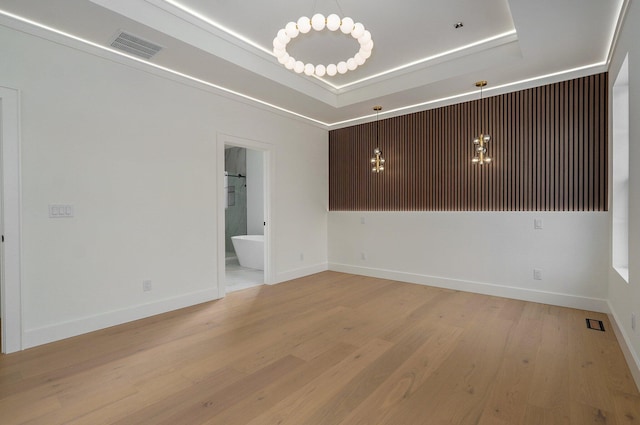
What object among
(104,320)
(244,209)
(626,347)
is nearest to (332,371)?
(626,347)

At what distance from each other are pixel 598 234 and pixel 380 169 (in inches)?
114

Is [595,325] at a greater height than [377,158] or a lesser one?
lesser

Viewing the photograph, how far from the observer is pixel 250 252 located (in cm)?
623

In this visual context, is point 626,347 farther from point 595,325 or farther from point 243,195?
point 243,195

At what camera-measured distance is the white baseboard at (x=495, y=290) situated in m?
3.58

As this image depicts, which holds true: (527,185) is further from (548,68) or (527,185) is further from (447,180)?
(548,68)

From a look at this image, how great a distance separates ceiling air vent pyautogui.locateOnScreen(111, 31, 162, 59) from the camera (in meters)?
2.86

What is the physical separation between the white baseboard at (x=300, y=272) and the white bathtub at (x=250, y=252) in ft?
2.96

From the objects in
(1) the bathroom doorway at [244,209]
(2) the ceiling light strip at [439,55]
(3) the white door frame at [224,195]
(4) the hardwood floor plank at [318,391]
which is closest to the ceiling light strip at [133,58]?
(3) the white door frame at [224,195]

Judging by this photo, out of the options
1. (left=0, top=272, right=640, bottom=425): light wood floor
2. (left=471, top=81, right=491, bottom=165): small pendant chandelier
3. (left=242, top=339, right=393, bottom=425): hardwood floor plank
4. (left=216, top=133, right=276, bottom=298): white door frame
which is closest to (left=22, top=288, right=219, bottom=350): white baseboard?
(left=0, top=272, right=640, bottom=425): light wood floor

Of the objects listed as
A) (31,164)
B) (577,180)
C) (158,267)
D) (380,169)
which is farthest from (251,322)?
(577,180)

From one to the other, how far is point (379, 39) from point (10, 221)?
392 cm

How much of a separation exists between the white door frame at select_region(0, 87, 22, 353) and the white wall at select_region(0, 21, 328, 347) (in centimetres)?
5

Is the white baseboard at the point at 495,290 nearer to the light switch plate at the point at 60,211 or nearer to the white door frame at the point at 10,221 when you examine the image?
the light switch plate at the point at 60,211
